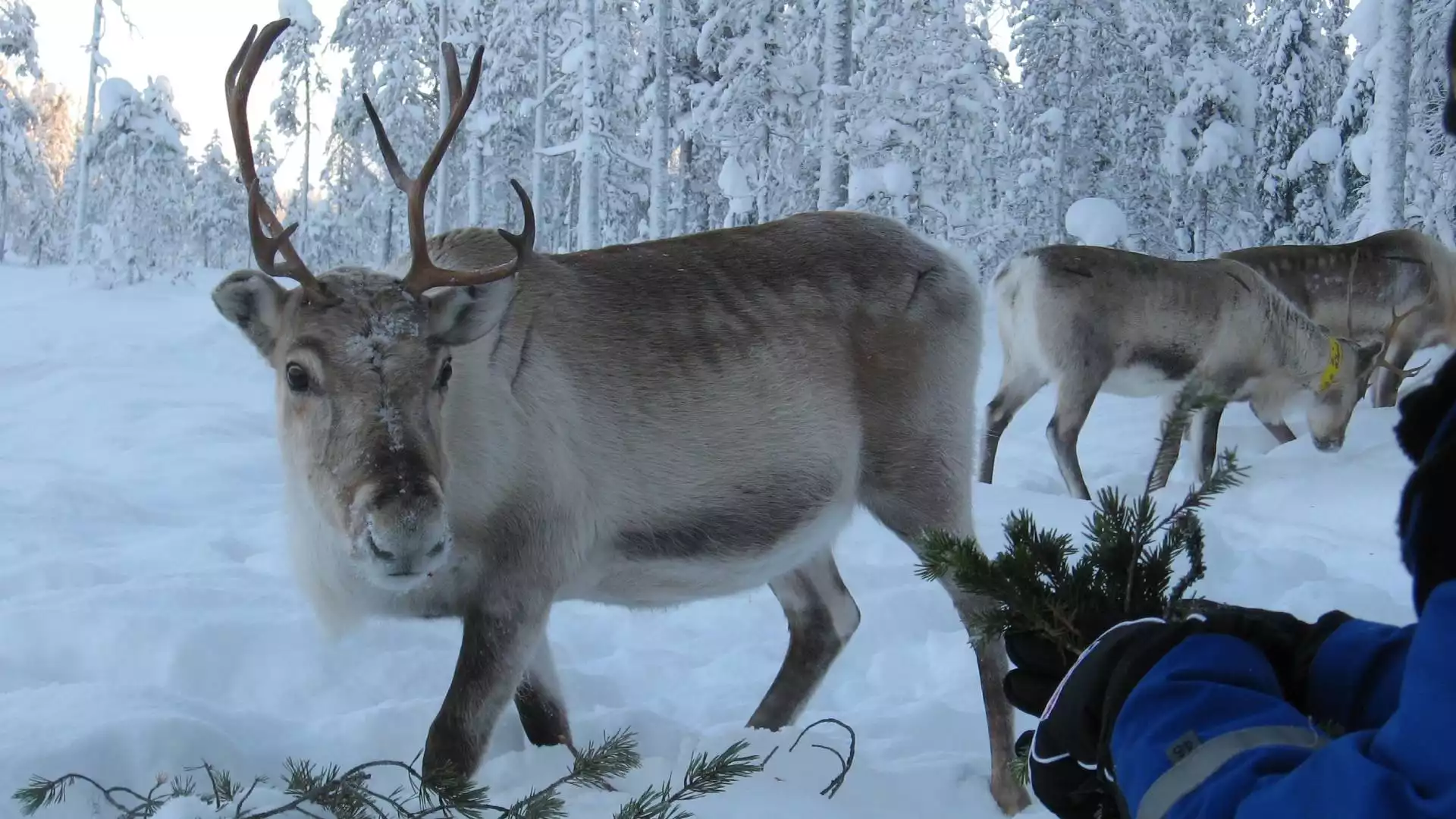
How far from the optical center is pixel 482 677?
10.2ft

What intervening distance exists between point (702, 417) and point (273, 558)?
299 cm

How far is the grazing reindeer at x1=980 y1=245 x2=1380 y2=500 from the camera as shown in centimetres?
966

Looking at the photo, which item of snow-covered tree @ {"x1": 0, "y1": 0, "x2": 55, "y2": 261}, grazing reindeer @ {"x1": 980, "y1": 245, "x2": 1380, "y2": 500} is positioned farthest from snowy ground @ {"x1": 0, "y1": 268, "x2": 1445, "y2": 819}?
snow-covered tree @ {"x1": 0, "y1": 0, "x2": 55, "y2": 261}

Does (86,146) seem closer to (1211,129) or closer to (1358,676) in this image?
(1211,129)

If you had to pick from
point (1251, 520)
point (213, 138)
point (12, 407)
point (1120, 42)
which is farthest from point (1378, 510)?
point (213, 138)

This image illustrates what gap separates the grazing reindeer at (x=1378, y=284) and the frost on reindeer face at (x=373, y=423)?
39.0 ft

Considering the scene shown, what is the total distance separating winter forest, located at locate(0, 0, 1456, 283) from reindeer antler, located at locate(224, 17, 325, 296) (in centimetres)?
1293

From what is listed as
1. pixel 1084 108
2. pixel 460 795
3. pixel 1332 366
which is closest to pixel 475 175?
pixel 1084 108

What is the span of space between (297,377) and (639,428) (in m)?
1.20

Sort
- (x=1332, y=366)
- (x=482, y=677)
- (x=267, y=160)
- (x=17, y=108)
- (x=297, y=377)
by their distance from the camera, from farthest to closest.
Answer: (x=267, y=160) → (x=17, y=108) → (x=1332, y=366) → (x=482, y=677) → (x=297, y=377)

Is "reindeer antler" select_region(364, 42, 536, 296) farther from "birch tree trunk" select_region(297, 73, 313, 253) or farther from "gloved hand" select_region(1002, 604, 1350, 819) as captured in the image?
"birch tree trunk" select_region(297, 73, 313, 253)

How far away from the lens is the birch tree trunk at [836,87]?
16562 mm

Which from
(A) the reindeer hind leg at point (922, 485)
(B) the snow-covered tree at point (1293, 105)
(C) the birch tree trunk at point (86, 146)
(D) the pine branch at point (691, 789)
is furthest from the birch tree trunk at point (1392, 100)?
(C) the birch tree trunk at point (86, 146)

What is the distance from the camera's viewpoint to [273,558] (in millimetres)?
5703
